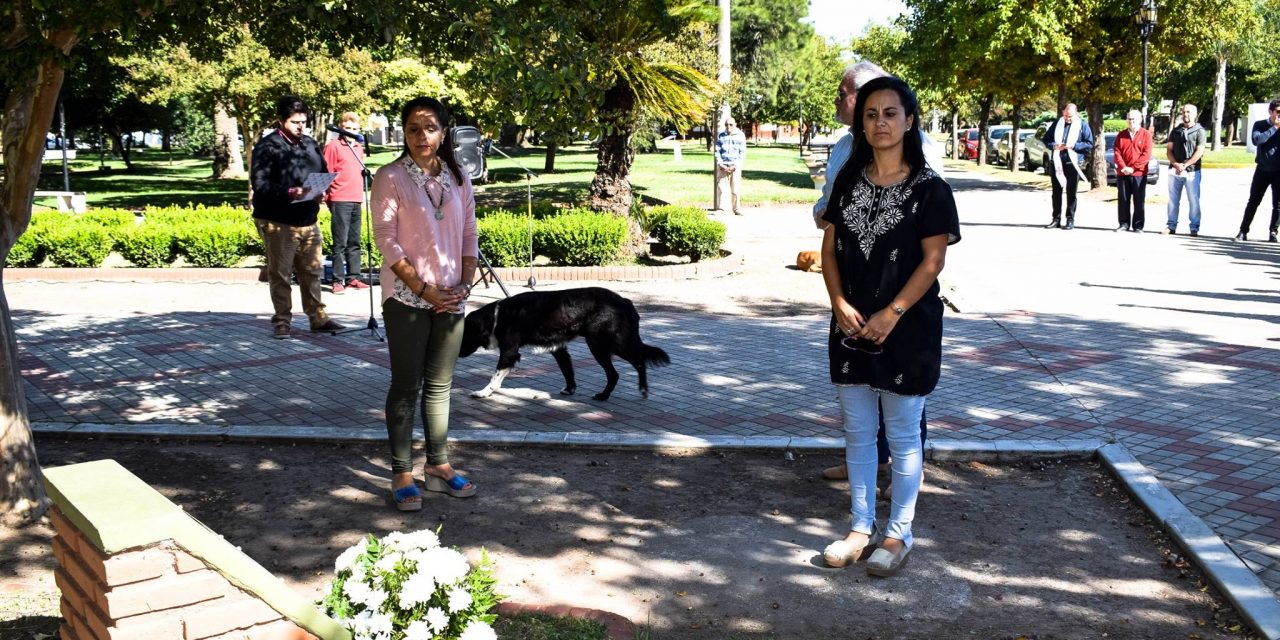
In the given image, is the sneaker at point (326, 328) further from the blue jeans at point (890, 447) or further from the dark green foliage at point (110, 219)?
the dark green foliage at point (110, 219)

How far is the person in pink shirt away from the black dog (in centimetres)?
537

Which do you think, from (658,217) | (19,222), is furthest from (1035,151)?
(19,222)

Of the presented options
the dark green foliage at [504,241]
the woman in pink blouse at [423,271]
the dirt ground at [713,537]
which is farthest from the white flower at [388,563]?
the dark green foliage at [504,241]

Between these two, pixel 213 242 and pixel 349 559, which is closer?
pixel 349 559

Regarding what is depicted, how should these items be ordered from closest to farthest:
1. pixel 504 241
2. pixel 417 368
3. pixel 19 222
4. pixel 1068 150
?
1. pixel 417 368
2. pixel 19 222
3. pixel 504 241
4. pixel 1068 150

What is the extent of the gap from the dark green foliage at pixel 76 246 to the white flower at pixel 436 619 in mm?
13796

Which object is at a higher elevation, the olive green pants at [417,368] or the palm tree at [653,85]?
the palm tree at [653,85]

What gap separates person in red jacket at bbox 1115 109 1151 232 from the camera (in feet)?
56.5

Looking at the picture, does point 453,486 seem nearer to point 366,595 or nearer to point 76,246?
point 366,595

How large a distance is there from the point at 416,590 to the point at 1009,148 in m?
46.5

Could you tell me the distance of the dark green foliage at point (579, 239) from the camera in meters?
14.3

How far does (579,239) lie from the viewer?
1435 centimetres

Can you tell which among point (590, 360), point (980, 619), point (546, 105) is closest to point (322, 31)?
point (546, 105)

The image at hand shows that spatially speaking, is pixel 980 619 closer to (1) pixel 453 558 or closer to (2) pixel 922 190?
(2) pixel 922 190
